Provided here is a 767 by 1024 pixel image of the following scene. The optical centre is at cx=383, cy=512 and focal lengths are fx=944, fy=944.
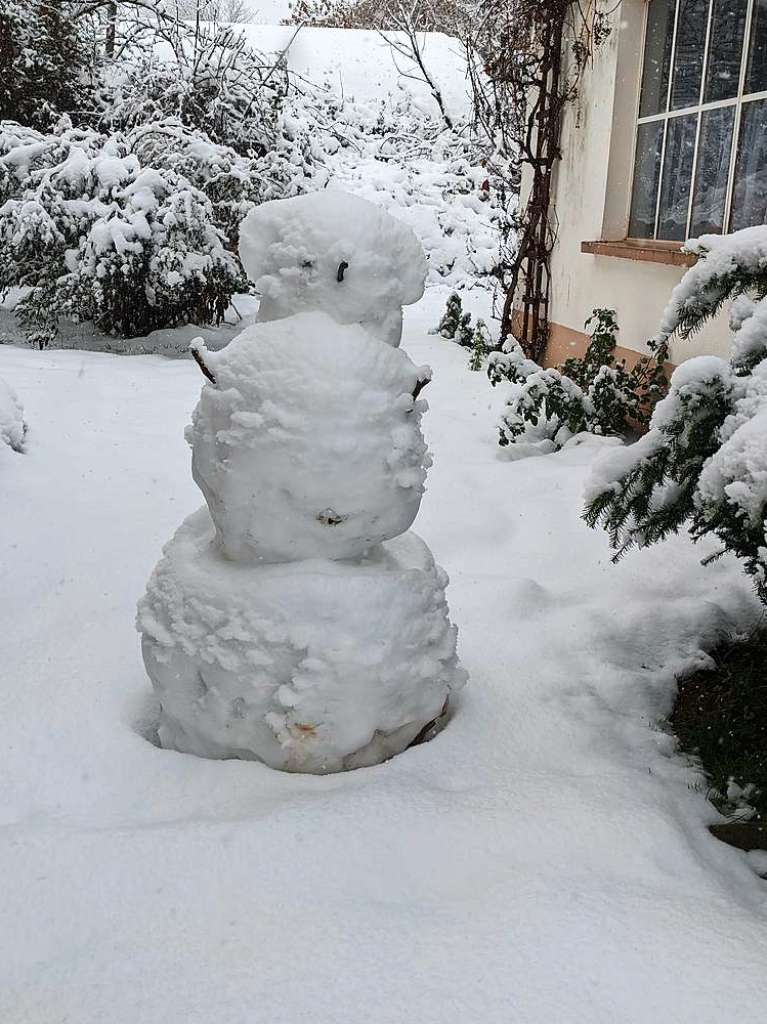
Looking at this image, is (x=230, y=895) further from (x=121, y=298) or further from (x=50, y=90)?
(x=50, y=90)

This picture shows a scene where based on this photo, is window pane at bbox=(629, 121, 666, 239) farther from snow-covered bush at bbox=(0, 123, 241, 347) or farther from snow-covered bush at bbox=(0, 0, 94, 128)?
snow-covered bush at bbox=(0, 0, 94, 128)

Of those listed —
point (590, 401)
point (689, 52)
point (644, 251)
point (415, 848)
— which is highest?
point (689, 52)

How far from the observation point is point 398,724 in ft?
6.99

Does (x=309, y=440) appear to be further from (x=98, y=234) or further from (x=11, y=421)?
(x=98, y=234)

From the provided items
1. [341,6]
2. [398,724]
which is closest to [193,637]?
[398,724]

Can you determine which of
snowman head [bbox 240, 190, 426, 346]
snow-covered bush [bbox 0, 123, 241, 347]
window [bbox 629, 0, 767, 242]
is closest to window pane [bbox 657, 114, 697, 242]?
window [bbox 629, 0, 767, 242]

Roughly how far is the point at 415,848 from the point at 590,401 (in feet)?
11.1

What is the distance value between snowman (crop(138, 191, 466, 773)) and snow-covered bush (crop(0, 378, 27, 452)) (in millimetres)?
2720

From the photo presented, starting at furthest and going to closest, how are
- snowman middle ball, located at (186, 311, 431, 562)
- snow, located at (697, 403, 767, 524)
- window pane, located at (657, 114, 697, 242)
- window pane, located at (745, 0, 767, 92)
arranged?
window pane, located at (657, 114, 697, 242) < window pane, located at (745, 0, 767, 92) < snowman middle ball, located at (186, 311, 431, 562) < snow, located at (697, 403, 767, 524)

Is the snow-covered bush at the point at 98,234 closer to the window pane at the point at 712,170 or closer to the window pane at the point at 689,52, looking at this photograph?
the window pane at the point at 689,52

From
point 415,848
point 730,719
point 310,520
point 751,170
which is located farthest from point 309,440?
point 751,170

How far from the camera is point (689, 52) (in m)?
Answer: 4.80

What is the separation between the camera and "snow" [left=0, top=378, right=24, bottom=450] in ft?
14.8

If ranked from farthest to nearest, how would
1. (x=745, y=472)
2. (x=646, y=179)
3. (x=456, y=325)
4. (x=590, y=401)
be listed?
(x=456, y=325)
(x=646, y=179)
(x=590, y=401)
(x=745, y=472)
